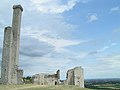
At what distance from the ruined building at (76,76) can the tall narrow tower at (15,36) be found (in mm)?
7838

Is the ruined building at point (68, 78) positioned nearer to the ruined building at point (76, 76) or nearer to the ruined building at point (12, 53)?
the ruined building at point (76, 76)

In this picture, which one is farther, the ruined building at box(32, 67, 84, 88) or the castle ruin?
the ruined building at box(32, 67, 84, 88)

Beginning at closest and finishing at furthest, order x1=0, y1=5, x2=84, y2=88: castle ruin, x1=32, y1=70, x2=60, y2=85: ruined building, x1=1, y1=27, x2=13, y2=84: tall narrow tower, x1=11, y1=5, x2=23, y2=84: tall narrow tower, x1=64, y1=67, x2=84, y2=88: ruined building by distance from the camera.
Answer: x1=1, y1=27, x2=13, y2=84: tall narrow tower, x1=0, y1=5, x2=84, y2=88: castle ruin, x1=11, y1=5, x2=23, y2=84: tall narrow tower, x1=64, y1=67, x2=84, y2=88: ruined building, x1=32, y1=70, x2=60, y2=85: ruined building

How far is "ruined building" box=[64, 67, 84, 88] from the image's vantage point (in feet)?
114

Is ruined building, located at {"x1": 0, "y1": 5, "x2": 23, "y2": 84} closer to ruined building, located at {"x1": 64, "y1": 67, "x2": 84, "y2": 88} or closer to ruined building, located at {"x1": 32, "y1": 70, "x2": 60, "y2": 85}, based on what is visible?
ruined building, located at {"x1": 32, "y1": 70, "x2": 60, "y2": 85}

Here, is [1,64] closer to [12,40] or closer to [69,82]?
[12,40]

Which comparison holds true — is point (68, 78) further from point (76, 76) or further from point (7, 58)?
point (7, 58)

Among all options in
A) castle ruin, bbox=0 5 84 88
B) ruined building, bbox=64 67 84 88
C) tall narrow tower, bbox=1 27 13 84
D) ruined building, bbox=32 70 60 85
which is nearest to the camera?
tall narrow tower, bbox=1 27 13 84

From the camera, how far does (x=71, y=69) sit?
1401 inches

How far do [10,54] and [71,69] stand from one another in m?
9.26

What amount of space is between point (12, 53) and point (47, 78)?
719 centimetres

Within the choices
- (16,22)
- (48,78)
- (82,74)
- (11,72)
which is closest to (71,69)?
(82,74)

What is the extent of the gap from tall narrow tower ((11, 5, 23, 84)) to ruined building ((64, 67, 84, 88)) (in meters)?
7.84

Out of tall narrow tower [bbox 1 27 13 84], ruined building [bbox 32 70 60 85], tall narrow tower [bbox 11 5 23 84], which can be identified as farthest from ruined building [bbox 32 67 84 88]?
tall narrow tower [bbox 1 27 13 84]
